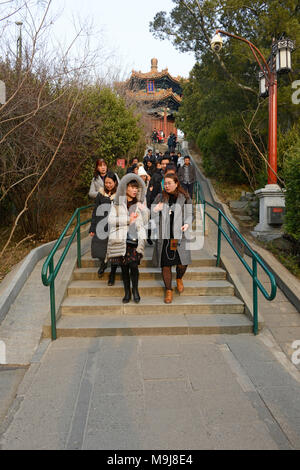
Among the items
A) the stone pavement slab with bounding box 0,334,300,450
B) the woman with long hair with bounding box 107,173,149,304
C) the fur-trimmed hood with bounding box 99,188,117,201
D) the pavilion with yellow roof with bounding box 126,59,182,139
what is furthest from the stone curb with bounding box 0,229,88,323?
the pavilion with yellow roof with bounding box 126,59,182,139

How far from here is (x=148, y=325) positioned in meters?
4.42

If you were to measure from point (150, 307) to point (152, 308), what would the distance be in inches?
1.2

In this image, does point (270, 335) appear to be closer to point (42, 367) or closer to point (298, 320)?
point (298, 320)

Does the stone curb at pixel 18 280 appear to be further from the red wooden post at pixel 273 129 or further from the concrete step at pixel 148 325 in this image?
the red wooden post at pixel 273 129

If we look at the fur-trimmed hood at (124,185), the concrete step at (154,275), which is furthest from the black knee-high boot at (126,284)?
the fur-trimmed hood at (124,185)

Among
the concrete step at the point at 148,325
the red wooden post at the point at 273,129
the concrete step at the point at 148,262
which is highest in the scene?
the red wooden post at the point at 273,129

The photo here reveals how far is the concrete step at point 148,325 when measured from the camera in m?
4.35

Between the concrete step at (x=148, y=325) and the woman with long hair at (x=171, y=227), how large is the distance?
0.46 meters

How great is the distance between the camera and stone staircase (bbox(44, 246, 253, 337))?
14.4ft

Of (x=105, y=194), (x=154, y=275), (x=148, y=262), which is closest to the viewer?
(x=105, y=194)

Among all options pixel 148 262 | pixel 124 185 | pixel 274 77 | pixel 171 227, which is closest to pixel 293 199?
pixel 171 227

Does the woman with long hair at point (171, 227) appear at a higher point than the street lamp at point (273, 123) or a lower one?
lower

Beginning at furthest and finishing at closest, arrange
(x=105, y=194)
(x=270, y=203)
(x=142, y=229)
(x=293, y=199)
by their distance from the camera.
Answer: (x=270, y=203) < (x=293, y=199) < (x=105, y=194) < (x=142, y=229)

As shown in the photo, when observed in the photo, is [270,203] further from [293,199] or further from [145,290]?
[145,290]
